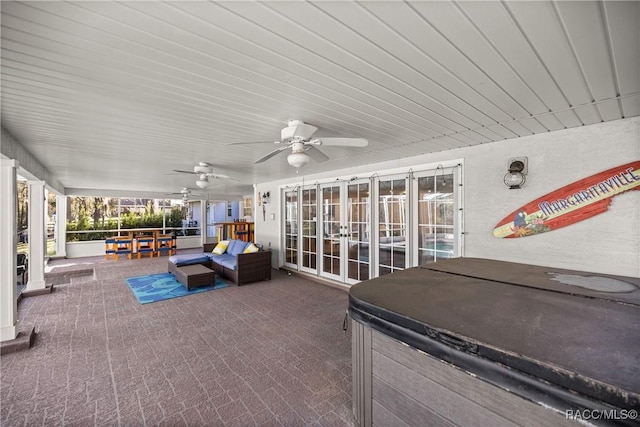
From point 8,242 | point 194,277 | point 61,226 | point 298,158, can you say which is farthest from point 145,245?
point 298,158

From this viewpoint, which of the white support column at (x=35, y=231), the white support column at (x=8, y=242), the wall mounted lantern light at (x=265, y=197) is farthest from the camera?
the wall mounted lantern light at (x=265, y=197)

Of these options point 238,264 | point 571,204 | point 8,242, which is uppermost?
point 571,204

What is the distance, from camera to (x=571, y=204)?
2869mm

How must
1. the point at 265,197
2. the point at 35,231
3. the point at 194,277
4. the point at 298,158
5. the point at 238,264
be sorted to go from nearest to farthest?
1. the point at 298,158
2. the point at 35,231
3. the point at 194,277
4. the point at 238,264
5. the point at 265,197

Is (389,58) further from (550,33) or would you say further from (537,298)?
(537,298)

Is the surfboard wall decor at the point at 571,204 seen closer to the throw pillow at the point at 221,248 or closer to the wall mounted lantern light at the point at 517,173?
the wall mounted lantern light at the point at 517,173

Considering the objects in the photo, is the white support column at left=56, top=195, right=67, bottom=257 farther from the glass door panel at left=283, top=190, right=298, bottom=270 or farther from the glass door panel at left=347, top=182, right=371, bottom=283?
the glass door panel at left=347, top=182, right=371, bottom=283

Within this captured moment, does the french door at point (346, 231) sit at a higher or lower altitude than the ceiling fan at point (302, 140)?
lower

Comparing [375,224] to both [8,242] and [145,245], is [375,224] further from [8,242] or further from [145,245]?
[145,245]

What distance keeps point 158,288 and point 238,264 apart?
5.40 feet

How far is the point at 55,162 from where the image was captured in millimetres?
4844

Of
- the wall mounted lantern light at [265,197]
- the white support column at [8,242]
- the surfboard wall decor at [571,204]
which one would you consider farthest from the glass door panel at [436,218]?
the white support column at [8,242]

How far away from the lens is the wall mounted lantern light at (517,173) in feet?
10.4

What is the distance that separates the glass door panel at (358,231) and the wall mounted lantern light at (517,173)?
2.26 m
